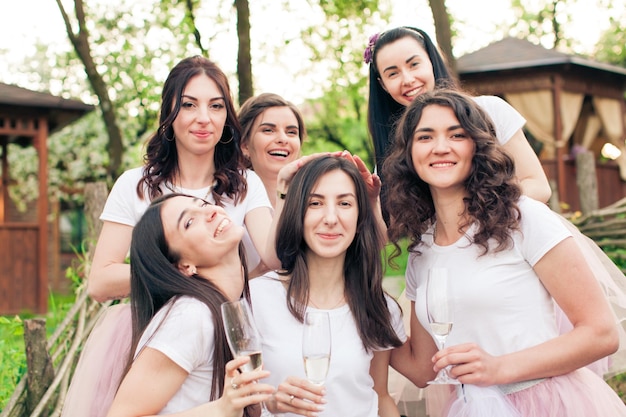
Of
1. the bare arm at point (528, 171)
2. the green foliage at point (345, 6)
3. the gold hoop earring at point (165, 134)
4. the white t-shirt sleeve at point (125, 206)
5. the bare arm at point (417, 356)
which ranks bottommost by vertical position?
the bare arm at point (417, 356)

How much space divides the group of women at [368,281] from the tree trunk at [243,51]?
7031 mm

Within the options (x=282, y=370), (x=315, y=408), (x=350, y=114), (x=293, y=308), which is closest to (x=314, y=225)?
(x=293, y=308)

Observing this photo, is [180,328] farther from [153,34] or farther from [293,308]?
[153,34]

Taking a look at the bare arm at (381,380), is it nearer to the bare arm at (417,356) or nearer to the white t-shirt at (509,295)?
the bare arm at (417,356)

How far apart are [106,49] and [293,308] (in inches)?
671

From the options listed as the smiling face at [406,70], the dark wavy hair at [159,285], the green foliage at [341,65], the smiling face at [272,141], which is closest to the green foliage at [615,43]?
the green foliage at [341,65]

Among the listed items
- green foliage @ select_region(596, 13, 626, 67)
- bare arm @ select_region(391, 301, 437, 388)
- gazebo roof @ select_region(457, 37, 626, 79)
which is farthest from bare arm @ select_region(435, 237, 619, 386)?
green foliage @ select_region(596, 13, 626, 67)

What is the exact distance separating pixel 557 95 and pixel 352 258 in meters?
13.5

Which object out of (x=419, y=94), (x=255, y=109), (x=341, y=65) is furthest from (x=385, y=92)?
(x=341, y=65)

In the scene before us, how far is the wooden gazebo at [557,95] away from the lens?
15.6 metres

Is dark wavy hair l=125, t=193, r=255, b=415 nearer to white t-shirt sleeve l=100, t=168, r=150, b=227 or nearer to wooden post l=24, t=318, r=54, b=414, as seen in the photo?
white t-shirt sleeve l=100, t=168, r=150, b=227

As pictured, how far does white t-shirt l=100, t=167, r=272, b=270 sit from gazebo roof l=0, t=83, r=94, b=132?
11.5 m

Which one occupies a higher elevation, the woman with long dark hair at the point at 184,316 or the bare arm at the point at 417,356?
the woman with long dark hair at the point at 184,316

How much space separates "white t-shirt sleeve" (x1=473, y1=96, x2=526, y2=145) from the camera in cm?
382
